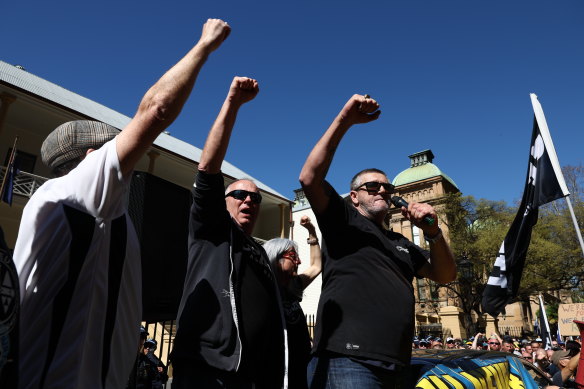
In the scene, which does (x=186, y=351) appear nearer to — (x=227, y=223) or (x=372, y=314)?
(x=227, y=223)

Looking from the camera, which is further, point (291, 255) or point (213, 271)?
point (291, 255)

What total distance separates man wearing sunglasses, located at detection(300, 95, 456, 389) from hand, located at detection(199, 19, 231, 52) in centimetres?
90

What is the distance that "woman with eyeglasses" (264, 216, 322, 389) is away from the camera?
2.64 metres

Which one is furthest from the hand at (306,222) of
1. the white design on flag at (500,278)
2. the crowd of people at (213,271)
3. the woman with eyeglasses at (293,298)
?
the white design on flag at (500,278)

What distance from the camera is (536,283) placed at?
24.9 meters

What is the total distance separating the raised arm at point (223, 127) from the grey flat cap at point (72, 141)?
479 mm

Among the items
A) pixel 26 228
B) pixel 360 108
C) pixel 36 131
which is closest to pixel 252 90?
pixel 360 108

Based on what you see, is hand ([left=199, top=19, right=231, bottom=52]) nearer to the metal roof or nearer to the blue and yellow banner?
the blue and yellow banner

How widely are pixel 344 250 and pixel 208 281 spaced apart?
917 millimetres

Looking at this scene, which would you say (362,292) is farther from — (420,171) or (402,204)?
(420,171)

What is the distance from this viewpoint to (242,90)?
77.0 inches

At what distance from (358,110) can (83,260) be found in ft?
5.35

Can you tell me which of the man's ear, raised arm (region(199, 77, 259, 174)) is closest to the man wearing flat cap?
raised arm (region(199, 77, 259, 174))

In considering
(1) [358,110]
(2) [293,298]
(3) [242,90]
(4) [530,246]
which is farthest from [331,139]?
(4) [530,246]
